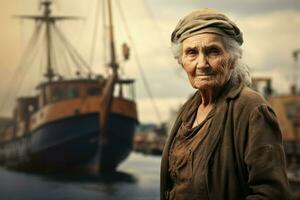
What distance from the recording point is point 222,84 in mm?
918

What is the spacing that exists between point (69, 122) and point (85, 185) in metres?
0.75

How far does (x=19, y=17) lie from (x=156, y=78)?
105 cm

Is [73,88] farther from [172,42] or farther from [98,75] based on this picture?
[172,42]

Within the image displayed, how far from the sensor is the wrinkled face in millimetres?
897

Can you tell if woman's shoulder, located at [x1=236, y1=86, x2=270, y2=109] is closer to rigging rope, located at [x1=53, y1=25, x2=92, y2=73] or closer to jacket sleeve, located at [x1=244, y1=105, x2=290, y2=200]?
jacket sleeve, located at [x1=244, y1=105, x2=290, y2=200]

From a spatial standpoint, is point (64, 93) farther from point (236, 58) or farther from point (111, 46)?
point (236, 58)

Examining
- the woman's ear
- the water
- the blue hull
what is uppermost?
the woman's ear

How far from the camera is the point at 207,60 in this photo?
91 cm

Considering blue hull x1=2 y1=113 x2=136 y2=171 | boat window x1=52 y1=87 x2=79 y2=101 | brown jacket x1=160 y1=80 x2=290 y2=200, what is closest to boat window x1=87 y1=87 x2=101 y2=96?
boat window x1=52 y1=87 x2=79 y2=101

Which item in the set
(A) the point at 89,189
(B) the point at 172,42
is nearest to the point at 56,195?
(A) the point at 89,189

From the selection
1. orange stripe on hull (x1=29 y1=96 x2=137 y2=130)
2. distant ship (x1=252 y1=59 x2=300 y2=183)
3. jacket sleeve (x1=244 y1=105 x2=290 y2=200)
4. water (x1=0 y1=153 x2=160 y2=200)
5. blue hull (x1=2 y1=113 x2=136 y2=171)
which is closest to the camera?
jacket sleeve (x1=244 y1=105 x2=290 y2=200)

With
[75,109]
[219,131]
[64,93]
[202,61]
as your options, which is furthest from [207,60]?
[75,109]

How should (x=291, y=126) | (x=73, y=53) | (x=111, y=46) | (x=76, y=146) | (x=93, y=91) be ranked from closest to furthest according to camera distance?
1. (x=111, y=46)
2. (x=73, y=53)
3. (x=93, y=91)
4. (x=76, y=146)
5. (x=291, y=126)

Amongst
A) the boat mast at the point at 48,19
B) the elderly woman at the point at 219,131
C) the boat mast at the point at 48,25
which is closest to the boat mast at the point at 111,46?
the boat mast at the point at 48,19
